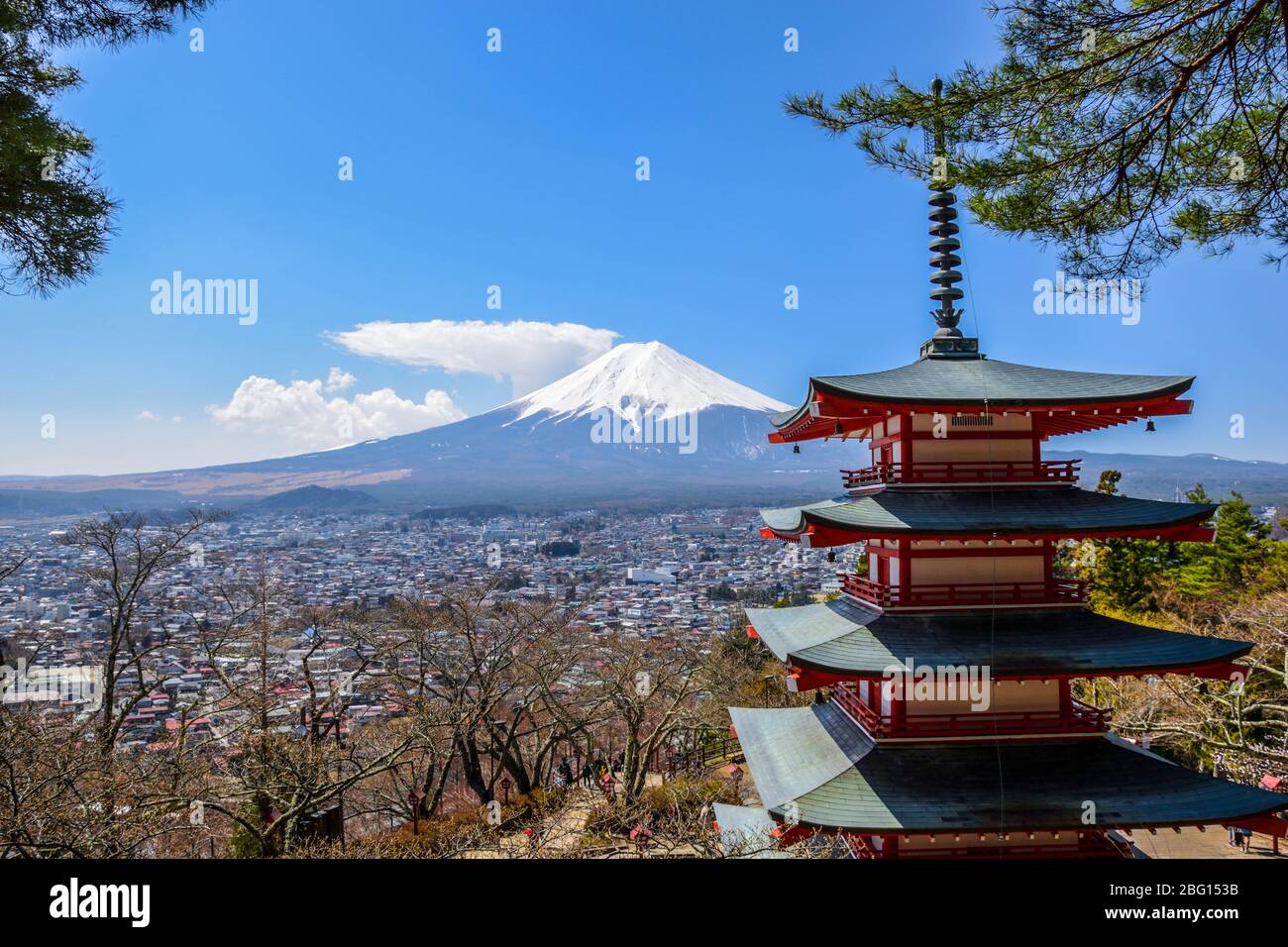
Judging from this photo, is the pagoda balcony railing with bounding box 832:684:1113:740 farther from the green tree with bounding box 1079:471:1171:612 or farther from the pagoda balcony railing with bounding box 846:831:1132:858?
the green tree with bounding box 1079:471:1171:612

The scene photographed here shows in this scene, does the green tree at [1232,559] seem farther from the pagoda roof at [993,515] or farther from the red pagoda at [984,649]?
the red pagoda at [984,649]

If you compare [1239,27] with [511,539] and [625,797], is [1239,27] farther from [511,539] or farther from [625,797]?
[511,539]

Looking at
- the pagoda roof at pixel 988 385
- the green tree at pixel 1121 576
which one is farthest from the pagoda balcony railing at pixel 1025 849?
the green tree at pixel 1121 576

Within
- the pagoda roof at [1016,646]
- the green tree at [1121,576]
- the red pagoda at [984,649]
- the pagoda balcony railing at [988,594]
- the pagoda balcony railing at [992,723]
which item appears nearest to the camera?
the red pagoda at [984,649]

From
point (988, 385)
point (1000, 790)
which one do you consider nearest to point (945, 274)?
point (988, 385)

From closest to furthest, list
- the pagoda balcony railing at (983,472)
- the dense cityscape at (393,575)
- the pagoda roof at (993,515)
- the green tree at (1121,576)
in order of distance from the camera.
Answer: the pagoda roof at (993,515), the pagoda balcony railing at (983,472), the dense cityscape at (393,575), the green tree at (1121,576)

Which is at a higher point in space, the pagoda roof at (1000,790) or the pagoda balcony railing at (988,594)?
the pagoda balcony railing at (988,594)

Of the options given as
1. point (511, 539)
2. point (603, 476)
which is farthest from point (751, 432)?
point (511, 539)

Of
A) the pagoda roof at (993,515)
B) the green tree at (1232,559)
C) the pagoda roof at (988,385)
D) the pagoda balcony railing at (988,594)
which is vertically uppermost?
the pagoda roof at (988,385)
